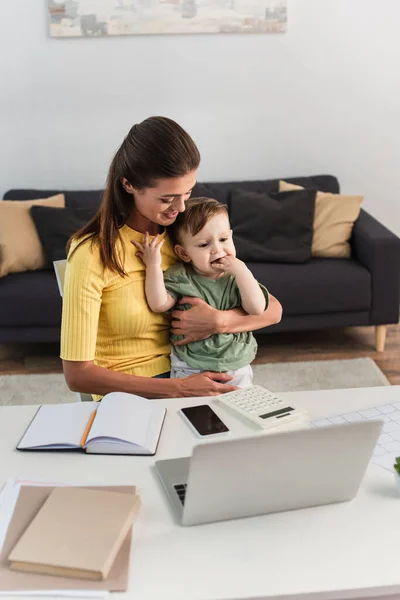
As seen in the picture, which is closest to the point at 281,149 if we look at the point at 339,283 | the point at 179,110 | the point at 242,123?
the point at 242,123

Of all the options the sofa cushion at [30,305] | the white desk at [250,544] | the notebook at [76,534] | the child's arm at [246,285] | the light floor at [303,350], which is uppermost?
Result: the child's arm at [246,285]

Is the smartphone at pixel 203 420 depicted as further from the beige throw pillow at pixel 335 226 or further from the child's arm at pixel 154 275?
Result: the beige throw pillow at pixel 335 226

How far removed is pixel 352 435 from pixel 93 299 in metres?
0.80

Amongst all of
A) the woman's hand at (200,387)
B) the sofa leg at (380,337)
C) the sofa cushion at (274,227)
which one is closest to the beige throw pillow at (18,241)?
the sofa cushion at (274,227)

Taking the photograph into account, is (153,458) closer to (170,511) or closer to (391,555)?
(170,511)

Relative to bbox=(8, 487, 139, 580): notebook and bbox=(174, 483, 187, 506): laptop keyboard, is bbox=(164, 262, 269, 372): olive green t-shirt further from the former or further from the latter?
bbox=(8, 487, 139, 580): notebook

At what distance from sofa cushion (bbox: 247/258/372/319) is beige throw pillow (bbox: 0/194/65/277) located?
43.9 inches

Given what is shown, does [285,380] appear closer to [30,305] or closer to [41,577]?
[30,305]

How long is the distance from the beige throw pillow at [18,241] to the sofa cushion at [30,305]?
173 millimetres

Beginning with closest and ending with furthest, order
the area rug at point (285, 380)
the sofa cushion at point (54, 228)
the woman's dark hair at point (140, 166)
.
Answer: the woman's dark hair at point (140, 166), the area rug at point (285, 380), the sofa cushion at point (54, 228)

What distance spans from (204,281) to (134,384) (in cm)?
34

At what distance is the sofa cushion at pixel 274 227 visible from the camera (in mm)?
3986

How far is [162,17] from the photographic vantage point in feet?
14.0

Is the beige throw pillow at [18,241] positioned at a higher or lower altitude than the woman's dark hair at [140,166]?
lower
